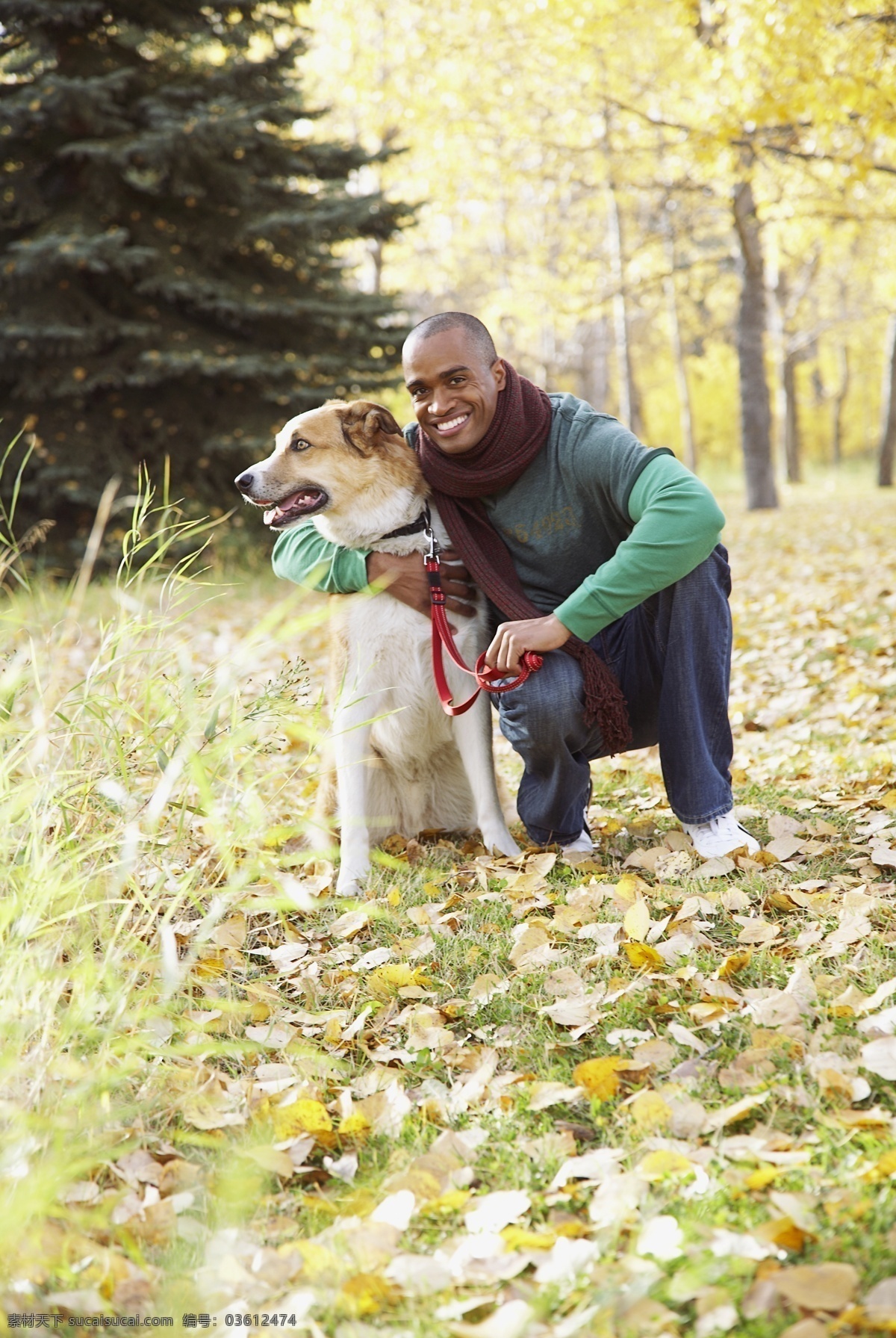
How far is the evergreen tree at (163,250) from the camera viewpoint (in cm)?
841

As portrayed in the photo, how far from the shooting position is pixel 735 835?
2814 millimetres

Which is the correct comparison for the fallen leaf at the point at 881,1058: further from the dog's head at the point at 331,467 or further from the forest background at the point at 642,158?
the forest background at the point at 642,158

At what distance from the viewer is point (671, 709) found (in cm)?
284

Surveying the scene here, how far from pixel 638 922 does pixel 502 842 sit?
772mm

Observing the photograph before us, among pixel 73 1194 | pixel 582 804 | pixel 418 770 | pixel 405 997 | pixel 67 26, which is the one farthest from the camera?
pixel 67 26

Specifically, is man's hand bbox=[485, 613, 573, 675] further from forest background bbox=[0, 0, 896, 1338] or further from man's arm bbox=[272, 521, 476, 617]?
forest background bbox=[0, 0, 896, 1338]

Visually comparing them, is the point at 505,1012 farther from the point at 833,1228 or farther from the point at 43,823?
the point at 43,823

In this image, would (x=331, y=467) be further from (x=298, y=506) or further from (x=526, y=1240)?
(x=526, y=1240)

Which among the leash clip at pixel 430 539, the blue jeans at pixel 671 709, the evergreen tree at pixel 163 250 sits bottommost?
the blue jeans at pixel 671 709

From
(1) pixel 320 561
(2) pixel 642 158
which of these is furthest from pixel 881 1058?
(2) pixel 642 158

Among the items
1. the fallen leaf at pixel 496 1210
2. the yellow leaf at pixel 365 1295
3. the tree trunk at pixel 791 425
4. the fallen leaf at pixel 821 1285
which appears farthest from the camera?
the tree trunk at pixel 791 425

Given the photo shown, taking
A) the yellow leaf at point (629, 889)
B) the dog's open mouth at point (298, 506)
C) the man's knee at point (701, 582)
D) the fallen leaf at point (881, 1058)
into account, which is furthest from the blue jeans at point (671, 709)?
the fallen leaf at point (881, 1058)

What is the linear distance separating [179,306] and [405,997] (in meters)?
8.36

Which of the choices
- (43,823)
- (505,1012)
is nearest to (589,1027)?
(505,1012)
